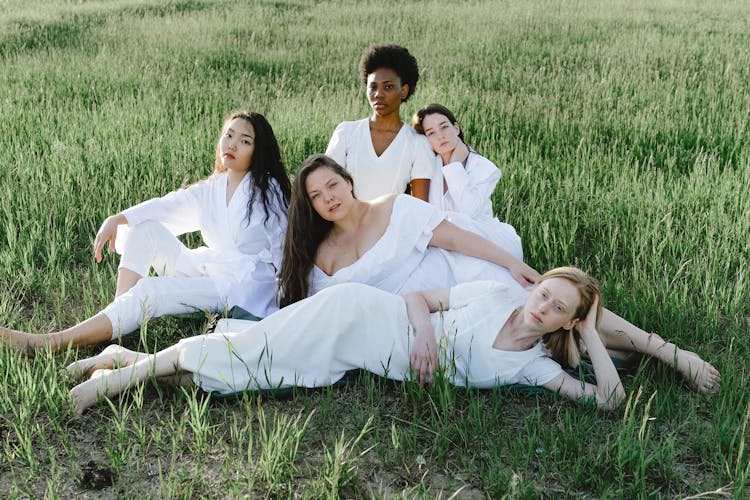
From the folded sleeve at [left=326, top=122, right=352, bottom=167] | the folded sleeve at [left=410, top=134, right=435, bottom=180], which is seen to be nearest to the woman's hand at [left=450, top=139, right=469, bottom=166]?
the folded sleeve at [left=410, top=134, right=435, bottom=180]

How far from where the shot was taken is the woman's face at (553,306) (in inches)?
113

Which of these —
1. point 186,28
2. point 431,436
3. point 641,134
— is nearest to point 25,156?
point 431,436

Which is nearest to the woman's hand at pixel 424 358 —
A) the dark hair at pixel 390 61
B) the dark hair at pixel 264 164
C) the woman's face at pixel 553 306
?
the woman's face at pixel 553 306

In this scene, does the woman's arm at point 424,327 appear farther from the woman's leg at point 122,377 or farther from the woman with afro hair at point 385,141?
the woman with afro hair at point 385,141

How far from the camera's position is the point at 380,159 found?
441 cm

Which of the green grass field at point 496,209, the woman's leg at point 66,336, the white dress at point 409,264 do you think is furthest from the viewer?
the white dress at point 409,264

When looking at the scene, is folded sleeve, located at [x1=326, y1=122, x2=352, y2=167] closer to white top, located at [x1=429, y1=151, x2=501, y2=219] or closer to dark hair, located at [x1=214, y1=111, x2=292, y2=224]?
dark hair, located at [x1=214, y1=111, x2=292, y2=224]

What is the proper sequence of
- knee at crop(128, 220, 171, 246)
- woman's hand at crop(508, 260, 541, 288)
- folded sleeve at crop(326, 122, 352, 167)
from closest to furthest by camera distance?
woman's hand at crop(508, 260, 541, 288) < knee at crop(128, 220, 171, 246) < folded sleeve at crop(326, 122, 352, 167)

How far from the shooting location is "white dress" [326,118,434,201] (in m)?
4.38

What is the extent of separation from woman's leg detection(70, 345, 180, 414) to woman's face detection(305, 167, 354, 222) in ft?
3.20

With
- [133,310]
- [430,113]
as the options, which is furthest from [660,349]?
[133,310]

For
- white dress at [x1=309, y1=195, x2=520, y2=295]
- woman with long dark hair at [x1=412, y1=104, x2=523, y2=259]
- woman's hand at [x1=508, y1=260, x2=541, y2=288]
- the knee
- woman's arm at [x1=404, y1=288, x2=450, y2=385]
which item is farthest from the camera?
woman with long dark hair at [x1=412, y1=104, x2=523, y2=259]

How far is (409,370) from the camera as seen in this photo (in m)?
3.00

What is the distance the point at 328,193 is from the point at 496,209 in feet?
6.09
